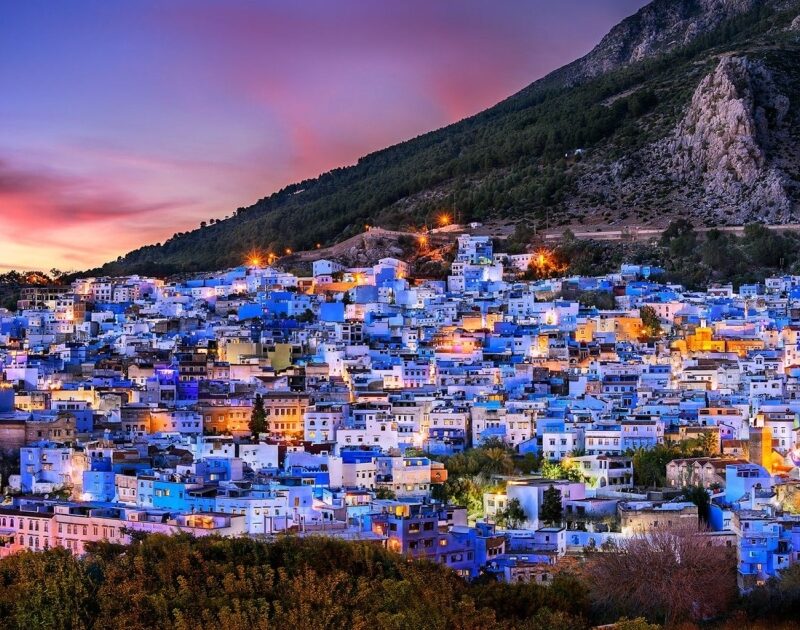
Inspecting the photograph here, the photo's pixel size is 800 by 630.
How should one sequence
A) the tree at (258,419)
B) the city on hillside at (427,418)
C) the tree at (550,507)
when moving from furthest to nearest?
the tree at (258,419) < the tree at (550,507) < the city on hillside at (427,418)

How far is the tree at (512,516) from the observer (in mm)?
A: 27422

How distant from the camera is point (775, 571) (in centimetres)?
2461

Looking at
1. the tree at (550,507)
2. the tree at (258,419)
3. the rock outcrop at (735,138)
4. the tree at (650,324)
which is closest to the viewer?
the tree at (550,507)

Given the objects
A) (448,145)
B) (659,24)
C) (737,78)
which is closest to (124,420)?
(737,78)

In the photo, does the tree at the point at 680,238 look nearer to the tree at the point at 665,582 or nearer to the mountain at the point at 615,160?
the mountain at the point at 615,160

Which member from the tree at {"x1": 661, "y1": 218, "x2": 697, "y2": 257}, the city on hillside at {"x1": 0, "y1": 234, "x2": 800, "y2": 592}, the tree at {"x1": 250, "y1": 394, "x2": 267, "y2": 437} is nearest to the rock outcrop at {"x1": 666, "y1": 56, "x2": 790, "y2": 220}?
the tree at {"x1": 661, "y1": 218, "x2": 697, "y2": 257}

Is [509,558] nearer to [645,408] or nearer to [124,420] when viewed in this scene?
[645,408]

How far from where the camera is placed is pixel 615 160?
69.9 m

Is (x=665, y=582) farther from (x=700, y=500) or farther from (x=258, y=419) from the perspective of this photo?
(x=258, y=419)

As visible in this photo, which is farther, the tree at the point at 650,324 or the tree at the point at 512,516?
the tree at the point at 650,324

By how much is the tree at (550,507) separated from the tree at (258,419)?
8.65 metres

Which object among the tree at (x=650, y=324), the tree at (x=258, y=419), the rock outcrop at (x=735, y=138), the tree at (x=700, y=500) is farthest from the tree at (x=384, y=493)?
the rock outcrop at (x=735, y=138)

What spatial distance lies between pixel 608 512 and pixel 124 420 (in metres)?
12.7

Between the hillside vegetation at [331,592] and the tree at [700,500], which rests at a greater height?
the tree at [700,500]
